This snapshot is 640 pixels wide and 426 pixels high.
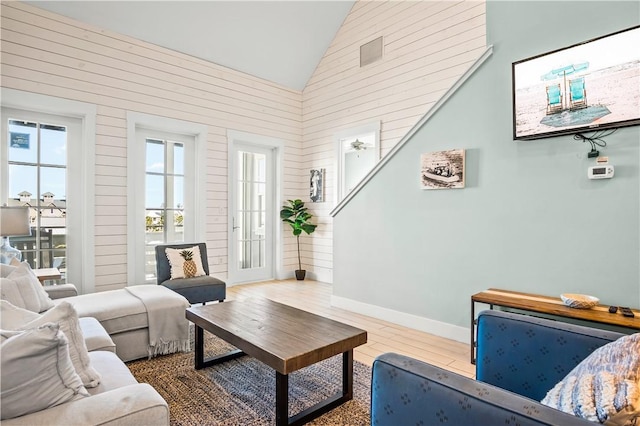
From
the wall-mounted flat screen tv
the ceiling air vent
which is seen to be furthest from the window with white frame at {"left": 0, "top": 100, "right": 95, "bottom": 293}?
the wall-mounted flat screen tv

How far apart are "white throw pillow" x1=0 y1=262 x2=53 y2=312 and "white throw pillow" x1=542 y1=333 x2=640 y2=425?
105 inches

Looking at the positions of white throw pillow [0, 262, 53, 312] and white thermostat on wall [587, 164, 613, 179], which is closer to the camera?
white throw pillow [0, 262, 53, 312]

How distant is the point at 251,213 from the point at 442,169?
3.55m

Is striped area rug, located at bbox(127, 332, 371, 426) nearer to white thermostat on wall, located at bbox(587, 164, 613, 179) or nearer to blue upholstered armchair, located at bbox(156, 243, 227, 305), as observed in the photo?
blue upholstered armchair, located at bbox(156, 243, 227, 305)

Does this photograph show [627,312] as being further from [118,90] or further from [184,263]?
[118,90]

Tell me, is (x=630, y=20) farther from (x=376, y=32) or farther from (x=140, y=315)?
(x=140, y=315)

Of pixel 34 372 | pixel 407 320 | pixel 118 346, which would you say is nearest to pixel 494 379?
pixel 407 320

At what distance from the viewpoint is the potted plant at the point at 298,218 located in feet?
19.8

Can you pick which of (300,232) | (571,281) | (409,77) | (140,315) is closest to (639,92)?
(571,281)

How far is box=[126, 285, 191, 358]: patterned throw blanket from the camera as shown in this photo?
281 cm

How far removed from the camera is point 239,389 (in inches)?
92.6

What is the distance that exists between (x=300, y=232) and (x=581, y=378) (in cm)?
513

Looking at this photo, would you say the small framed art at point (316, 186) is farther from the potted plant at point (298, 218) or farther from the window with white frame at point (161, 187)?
the window with white frame at point (161, 187)

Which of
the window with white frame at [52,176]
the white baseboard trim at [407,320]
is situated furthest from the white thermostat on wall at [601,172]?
the window with white frame at [52,176]
